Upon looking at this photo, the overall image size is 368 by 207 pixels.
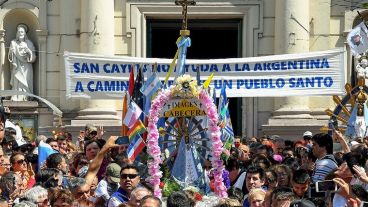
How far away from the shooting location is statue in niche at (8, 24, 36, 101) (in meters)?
28.2

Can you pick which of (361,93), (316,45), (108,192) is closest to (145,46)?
(316,45)

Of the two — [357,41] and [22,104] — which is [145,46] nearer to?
[22,104]

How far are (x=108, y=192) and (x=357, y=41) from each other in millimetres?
12460

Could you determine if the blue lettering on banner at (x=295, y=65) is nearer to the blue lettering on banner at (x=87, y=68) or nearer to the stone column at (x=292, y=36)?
the blue lettering on banner at (x=87, y=68)

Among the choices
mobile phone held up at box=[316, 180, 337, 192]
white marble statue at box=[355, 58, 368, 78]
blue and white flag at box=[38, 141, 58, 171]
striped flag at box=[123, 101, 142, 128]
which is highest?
white marble statue at box=[355, 58, 368, 78]

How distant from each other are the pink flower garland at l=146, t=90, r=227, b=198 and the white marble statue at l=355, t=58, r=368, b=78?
11072 millimetres

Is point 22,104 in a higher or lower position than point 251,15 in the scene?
lower

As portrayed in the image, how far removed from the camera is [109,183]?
544 inches

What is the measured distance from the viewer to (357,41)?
25078mm

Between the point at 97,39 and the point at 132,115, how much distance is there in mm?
11180

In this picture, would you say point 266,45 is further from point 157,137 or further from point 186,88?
point 157,137

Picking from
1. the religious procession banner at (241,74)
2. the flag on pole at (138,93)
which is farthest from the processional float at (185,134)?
the religious procession banner at (241,74)

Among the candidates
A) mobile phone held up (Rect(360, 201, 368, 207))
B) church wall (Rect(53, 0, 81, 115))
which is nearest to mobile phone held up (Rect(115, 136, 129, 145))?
mobile phone held up (Rect(360, 201, 368, 207))

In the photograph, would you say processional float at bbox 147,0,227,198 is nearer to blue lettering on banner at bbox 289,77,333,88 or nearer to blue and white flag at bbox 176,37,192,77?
blue and white flag at bbox 176,37,192,77
